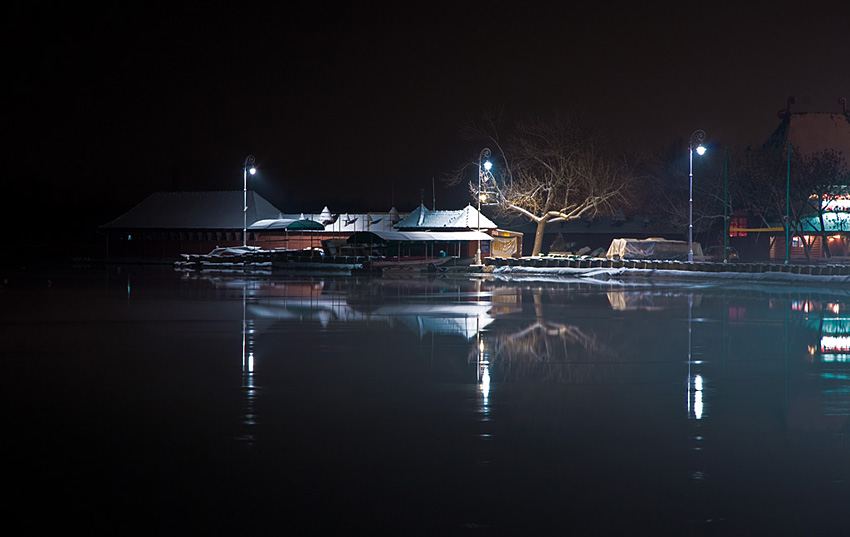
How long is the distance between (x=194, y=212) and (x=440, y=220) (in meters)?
26.2

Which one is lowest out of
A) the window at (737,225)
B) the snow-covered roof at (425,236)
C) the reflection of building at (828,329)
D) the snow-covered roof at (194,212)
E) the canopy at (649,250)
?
the reflection of building at (828,329)

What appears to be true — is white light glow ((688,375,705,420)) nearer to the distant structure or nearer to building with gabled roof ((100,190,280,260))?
the distant structure

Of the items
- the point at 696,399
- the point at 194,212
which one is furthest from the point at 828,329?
the point at 194,212

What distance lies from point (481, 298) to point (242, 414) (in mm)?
20065

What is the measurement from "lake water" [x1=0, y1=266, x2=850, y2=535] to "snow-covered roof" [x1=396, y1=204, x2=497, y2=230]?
58.1m

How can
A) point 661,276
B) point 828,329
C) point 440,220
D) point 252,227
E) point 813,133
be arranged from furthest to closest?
1. point 252,227
2. point 440,220
3. point 813,133
4. point 661,276
5. point 828,329

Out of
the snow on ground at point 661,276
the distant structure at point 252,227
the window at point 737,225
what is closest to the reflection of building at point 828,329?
the snow on ground at point 661,276

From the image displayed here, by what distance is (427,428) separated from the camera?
29.8 ft

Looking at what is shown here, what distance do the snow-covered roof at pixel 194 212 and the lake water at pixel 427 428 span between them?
2781 inches

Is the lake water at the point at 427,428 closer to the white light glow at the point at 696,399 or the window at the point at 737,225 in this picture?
the white light glow at the point at 696,399

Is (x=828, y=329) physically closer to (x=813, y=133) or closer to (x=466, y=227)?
(x=466, y=227)

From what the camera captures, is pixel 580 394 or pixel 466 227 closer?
pixel 580 394

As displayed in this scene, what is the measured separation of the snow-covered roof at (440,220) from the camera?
255 ft

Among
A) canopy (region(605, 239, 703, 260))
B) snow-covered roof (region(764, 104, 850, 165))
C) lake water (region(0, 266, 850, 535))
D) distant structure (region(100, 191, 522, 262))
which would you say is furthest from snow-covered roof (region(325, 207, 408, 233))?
lake water (region(0, 266, 850, 535))
